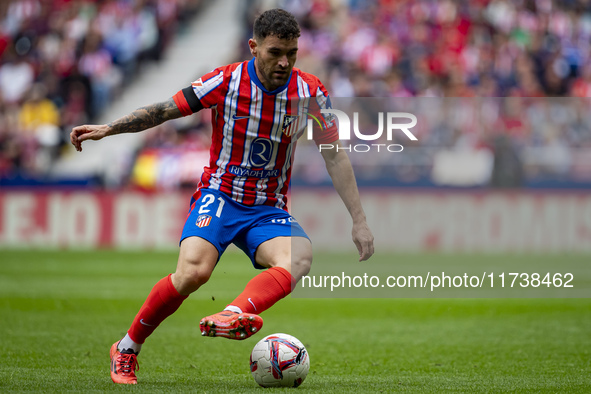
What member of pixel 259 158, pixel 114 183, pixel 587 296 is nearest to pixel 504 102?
pixel 587 296

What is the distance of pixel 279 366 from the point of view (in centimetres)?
490

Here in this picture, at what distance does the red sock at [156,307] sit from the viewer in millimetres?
5027

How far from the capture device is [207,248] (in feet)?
16.2

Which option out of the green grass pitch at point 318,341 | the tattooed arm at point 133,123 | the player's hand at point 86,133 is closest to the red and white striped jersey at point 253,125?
the tattooed arm at point 133,123

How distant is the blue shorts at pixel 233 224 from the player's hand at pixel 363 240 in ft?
1.01

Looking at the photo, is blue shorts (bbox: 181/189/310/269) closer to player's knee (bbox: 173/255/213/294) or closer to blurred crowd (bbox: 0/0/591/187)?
player's knee (bbox: 173/255/213/294)

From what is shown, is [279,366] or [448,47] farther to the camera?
[448,47]

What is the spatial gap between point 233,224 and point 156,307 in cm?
64

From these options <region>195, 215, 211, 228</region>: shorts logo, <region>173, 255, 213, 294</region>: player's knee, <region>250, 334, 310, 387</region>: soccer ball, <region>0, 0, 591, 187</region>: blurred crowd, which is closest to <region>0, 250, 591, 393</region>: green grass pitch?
<region>250, 334, 310, 387</region>: soccer ball

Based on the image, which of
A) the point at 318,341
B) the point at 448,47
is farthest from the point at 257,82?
the point at 448,47

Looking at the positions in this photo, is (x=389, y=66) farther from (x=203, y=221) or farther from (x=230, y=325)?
(x=230, y=325)

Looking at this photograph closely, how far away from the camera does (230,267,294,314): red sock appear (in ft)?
15.5

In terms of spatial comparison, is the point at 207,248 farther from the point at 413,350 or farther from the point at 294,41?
the point at 413,350

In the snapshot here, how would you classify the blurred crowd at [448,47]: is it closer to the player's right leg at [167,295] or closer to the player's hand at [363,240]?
the player's hand at [363,240]
